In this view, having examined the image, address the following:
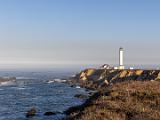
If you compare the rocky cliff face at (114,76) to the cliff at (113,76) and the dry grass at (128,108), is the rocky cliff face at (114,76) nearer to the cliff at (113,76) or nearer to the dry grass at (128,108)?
the cliff at (113,76)

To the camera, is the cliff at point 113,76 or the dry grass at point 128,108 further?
the cliff at point 113,76

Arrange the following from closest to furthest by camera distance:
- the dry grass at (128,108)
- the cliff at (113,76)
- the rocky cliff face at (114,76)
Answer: the dry grass at (128,108) → the cliff at (113,76) → the rocky cliff face at (114,76)

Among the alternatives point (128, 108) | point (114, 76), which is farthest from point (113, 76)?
point (128, 108)

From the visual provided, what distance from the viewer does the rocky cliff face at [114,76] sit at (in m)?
90.7

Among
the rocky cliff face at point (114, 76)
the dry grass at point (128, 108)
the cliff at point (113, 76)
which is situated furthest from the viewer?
the rocky cliff face at point (114, 76)

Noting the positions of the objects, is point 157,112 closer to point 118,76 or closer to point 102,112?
point 102,112

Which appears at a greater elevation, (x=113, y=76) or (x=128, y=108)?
(x=113, y=76)

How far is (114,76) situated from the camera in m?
103

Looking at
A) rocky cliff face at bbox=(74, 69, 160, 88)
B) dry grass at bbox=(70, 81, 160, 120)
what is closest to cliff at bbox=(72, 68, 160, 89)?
rocky cliff face at bbox=(74, 69, 160, 88)

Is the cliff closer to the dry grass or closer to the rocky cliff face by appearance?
the rocky cliff face

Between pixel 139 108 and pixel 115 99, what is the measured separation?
7.00 m

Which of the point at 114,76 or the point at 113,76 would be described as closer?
the point at 114,76

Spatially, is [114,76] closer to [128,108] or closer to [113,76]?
[113,76]

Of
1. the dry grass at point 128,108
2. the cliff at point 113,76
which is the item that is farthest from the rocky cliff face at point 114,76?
the dry grass at point 128,108
